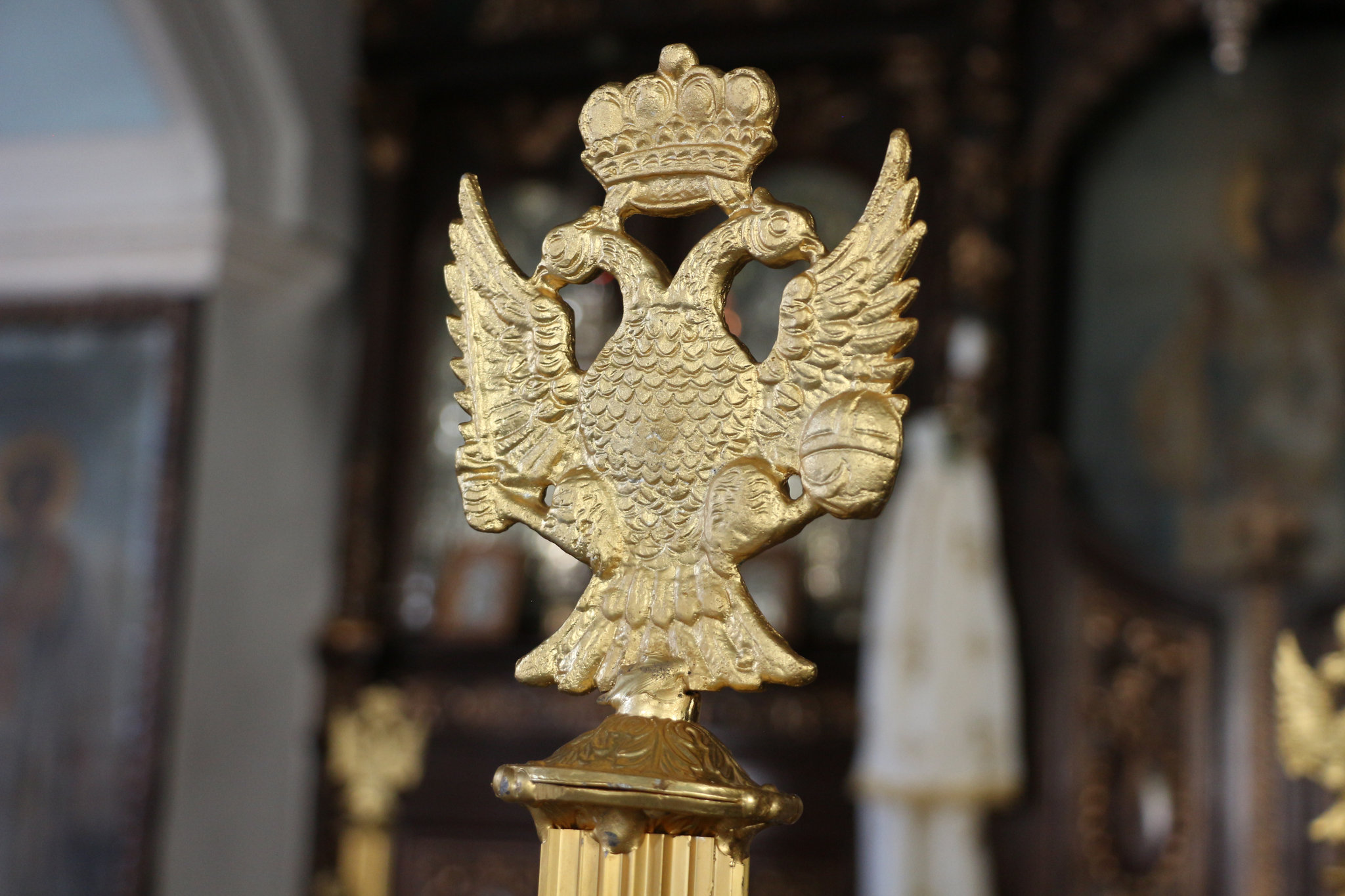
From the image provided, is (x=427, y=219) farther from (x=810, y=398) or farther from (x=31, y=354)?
(x=810, y=398)

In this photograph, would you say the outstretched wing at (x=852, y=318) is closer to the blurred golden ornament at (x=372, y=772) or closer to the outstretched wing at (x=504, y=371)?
the outstretched wing at (x=504, y=371)

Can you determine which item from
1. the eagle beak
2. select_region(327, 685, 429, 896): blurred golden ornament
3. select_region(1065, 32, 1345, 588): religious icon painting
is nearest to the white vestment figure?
select_region(1065, 32, 1345, 588): religious icon painting

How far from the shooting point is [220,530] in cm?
541

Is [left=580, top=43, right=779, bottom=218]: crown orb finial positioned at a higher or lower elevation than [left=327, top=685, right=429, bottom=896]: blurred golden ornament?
higher

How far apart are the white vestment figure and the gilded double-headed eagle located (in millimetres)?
3252

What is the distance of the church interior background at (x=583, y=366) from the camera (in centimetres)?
485

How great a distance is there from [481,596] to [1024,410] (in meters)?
1.90

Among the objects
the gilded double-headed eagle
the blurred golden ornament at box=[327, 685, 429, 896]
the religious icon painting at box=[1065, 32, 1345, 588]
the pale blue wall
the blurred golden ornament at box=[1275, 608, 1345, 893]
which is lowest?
the blurred golden ornament at box=[327, 685, 429, 896]

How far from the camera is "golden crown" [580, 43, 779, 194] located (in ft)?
4.12

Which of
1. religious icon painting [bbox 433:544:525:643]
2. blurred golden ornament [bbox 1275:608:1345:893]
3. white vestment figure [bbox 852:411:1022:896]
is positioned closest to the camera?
blurred golden ornament [bbox 1275:608:1345:893]

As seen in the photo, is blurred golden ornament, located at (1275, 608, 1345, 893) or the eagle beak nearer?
the eagle beak

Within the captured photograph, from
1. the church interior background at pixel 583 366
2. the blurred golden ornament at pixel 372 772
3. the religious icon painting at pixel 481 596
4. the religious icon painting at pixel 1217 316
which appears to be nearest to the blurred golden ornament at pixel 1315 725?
the church interior background at pixel 583 366

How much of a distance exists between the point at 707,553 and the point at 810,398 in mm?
142

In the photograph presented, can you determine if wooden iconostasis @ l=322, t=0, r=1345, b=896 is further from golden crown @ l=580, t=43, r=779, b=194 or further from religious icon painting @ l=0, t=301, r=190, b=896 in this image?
golden crown @ l=580, t=43, r=779, b=194
